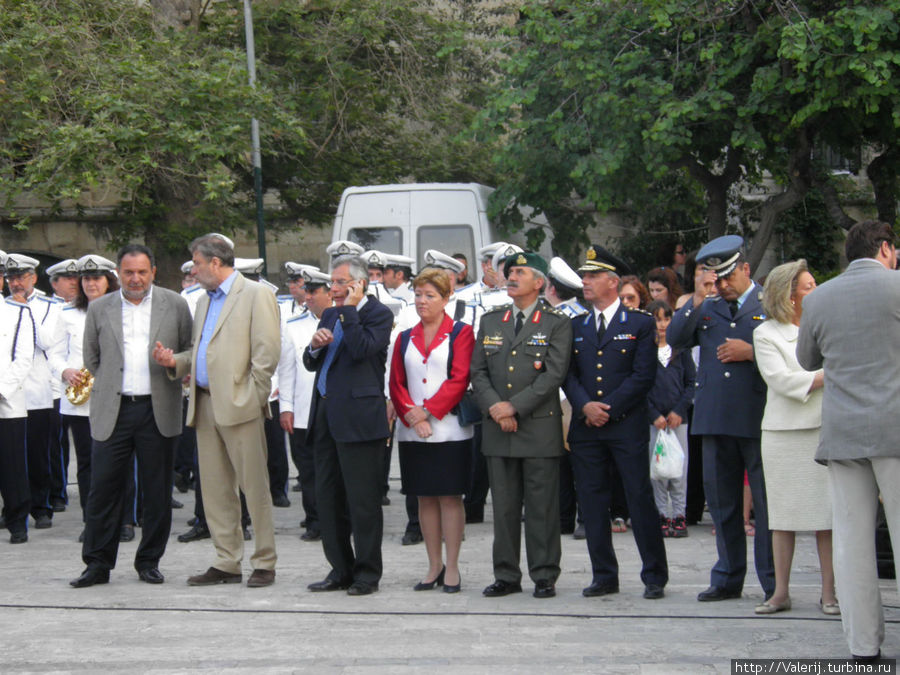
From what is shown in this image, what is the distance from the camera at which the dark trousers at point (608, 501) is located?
7.11 meters

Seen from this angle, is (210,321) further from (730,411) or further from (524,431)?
(730,411)

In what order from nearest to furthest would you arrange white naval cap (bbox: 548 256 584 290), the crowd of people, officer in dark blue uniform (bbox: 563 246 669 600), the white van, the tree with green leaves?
1. the crowd of people
2. officer in dark blue uniform (bbox: 563 246 669 600)
3. white naval cap (bbox: 548 256 584 290)
4. the tree with green leaves
5. the white van

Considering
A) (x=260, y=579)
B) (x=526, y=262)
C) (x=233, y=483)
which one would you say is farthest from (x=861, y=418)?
(x=233, y=483)

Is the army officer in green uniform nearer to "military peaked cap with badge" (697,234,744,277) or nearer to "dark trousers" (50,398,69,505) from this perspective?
"military peaked cap with badge" (697,234,744,277)

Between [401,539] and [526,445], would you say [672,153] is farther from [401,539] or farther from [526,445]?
[526,445]

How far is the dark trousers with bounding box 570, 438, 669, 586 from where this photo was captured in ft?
23.3

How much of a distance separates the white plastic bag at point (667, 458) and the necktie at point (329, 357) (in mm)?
2849

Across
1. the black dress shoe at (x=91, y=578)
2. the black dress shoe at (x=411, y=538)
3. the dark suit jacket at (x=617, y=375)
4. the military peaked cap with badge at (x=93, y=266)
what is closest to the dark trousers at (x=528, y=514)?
the dark suit jacket at (x=617, y=375)

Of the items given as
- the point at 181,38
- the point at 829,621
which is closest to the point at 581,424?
the point at 829,621

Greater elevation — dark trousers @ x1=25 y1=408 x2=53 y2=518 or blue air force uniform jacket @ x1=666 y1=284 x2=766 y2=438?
blue air force uniform jacket @ x1=666 y1=284 x2=766 y2=438

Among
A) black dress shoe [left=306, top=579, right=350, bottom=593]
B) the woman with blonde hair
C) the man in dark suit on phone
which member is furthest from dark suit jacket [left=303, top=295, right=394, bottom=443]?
the woman with blonde hair

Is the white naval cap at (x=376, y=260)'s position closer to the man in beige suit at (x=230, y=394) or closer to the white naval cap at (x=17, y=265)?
the white naval cap at (x=17, y=265)

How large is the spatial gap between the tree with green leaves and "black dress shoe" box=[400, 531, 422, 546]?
26.7 feet

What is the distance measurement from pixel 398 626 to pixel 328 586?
3.38ft
